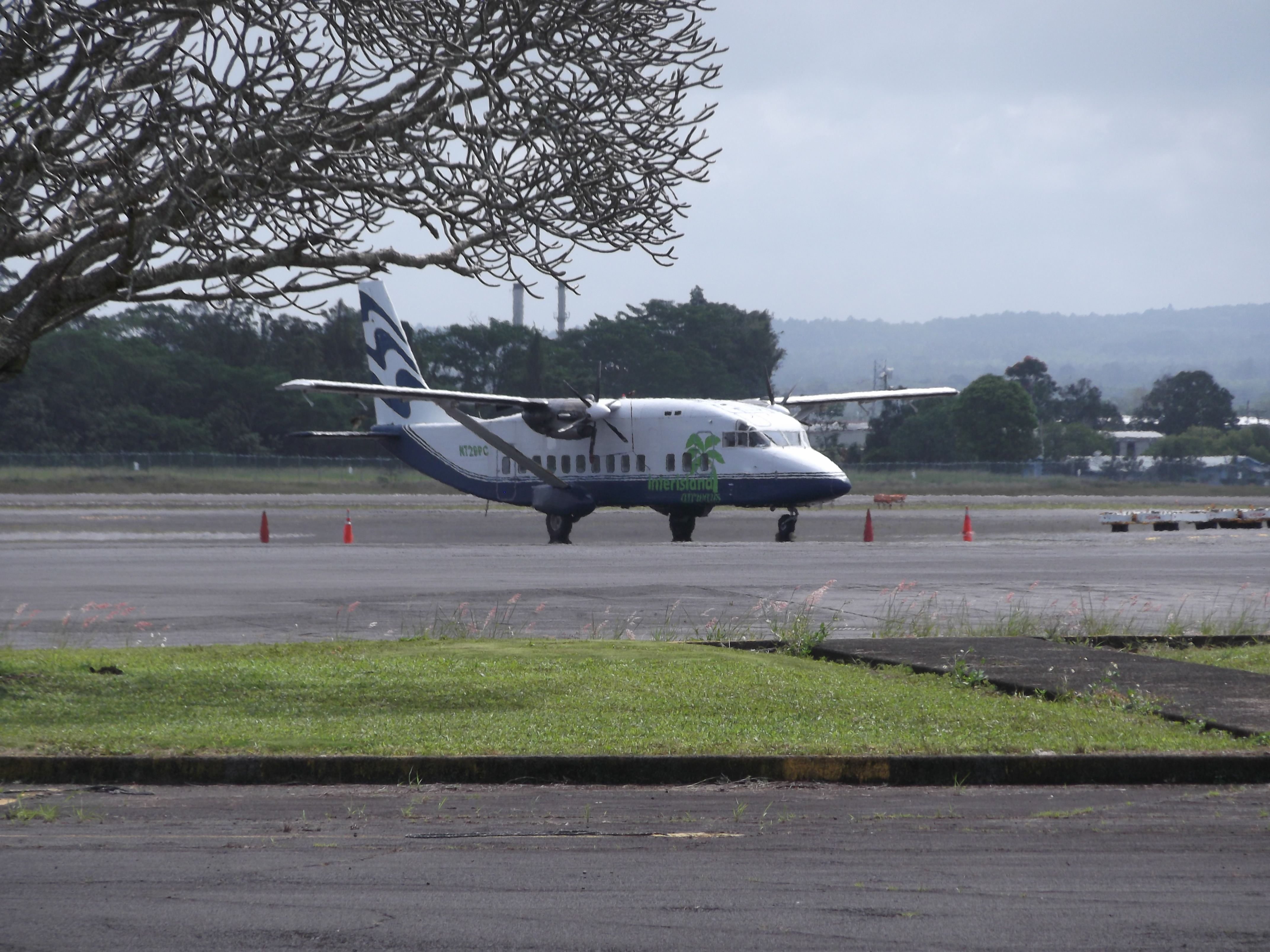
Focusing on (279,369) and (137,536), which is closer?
(137,536)

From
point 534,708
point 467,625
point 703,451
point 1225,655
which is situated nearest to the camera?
point 534,708

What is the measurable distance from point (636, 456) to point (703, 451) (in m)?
1.83

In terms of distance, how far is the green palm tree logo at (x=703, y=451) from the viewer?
32.8 meters

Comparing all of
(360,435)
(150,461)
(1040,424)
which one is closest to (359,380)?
(150,461)

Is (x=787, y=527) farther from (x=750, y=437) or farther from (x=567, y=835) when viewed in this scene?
(x=567, y=835)

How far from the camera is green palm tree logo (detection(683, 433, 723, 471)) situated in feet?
108

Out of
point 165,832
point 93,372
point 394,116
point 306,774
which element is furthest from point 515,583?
point 93,372

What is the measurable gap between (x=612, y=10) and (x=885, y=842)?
7327 millimetres

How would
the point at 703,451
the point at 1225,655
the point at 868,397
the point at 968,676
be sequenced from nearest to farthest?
the point at 968,676, the point at 1225,655, the point at 703,451, the point at 868,397

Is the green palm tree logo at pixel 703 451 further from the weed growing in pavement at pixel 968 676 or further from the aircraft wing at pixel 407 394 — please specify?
the weed growing in pavement at pixel 968 676

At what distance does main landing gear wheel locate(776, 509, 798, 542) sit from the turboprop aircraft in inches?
1.4

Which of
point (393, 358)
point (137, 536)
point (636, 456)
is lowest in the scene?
point (137, 536)

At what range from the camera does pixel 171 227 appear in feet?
34.5

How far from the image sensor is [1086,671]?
11680mm
